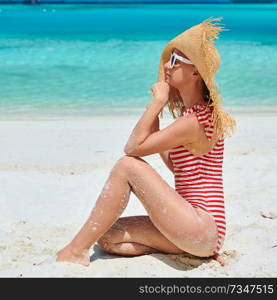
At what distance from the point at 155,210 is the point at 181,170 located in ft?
1.17

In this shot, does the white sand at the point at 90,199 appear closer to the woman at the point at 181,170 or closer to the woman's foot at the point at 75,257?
the woman's foot at the point at 75,257

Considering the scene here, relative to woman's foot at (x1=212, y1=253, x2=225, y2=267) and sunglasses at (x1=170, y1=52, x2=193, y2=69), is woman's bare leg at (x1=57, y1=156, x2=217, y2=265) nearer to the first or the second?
woman's foot at (x1=212, y1=253, x2=225, y2=267)

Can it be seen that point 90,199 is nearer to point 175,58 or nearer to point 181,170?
point 181,170

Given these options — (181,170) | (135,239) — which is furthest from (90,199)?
(181,170)

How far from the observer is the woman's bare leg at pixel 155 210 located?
3.32 m

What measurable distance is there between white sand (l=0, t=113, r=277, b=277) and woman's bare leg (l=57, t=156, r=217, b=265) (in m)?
0.21

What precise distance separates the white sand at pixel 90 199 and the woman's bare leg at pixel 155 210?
210 millimetres

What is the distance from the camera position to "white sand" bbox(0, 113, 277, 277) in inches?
138

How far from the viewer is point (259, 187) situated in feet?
17.3

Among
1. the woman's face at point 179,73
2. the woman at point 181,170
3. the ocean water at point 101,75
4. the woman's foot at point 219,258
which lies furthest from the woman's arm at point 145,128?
the ocean water at point 101,75

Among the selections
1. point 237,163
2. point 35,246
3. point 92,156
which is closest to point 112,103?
point 92,156

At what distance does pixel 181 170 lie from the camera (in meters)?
3.57
